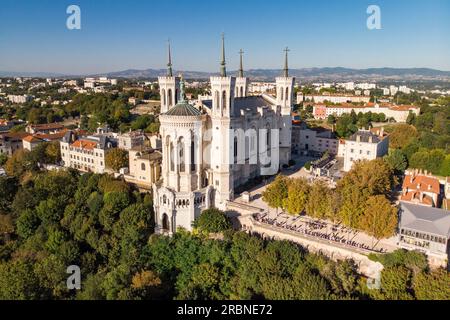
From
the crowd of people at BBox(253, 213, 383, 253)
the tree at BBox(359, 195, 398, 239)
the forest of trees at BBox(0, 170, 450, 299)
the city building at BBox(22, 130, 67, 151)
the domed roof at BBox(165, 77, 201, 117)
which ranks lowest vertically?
the forest of trees at BBox(0, 170, 450, 299)

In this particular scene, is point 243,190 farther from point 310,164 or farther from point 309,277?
point 309,277

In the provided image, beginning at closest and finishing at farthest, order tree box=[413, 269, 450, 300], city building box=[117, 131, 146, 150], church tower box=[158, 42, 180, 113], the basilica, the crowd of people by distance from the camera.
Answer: tree box=[413, 269, 450, 300] < the crowd of people < the basilica < church tower box=[158, 42, 180, 113] < city building box=[117, 131, 146, 150]

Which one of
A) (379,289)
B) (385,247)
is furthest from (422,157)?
(379,289)

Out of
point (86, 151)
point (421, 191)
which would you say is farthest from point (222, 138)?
point (86, 151)

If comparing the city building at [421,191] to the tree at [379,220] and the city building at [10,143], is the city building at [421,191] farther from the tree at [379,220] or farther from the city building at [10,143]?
the city building at [10,143]

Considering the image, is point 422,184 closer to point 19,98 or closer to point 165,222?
point 165,222

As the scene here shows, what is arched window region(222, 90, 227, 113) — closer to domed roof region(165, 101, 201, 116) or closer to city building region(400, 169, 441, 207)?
domed roof region(165, 101, 201, 116)

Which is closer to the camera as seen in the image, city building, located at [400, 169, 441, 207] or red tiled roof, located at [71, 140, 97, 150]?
city building, located at [400, 169, 441, 207]

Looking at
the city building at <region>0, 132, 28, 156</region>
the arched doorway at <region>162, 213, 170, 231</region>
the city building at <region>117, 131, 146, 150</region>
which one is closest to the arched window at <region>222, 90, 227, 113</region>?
the arched doorway at <region>162, 213, 170, 231</region>
